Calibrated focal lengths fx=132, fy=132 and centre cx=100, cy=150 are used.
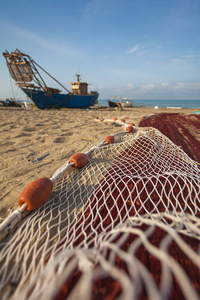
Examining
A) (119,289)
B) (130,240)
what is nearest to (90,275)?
(119,289)

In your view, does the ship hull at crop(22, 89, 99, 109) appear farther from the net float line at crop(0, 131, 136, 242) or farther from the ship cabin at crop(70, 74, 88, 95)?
the net float line at crop(0, 131, 136, 242)

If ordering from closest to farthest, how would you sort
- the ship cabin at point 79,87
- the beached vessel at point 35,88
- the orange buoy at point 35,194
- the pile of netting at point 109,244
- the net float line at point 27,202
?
the pile of netting at point 109,244, the net float line at point 27,202, the orange buoy at point 35,194, the beached vessel at point 35,88, the ship cabin at point 79,87

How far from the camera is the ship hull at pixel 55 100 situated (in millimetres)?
12648

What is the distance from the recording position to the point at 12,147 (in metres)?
2.72

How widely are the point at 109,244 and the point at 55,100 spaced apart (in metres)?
14.4

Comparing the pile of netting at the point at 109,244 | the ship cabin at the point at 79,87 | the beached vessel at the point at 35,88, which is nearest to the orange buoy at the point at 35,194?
the pile of netting at the point at 109,244

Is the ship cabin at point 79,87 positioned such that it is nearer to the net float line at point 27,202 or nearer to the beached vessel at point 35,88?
the beached vessel at point 35,88

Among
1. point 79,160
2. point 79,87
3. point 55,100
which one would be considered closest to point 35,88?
point 55,100

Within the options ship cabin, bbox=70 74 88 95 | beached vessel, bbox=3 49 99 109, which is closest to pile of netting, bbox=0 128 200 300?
beached vessel, bbox=3 49 99 109

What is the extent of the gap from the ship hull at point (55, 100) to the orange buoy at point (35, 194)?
13077 mm

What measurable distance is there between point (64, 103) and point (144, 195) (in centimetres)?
1492

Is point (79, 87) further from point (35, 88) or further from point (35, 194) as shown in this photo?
point (35, 194)

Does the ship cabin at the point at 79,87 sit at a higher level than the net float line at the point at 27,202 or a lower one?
higher

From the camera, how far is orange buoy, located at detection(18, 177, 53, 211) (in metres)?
1.13
